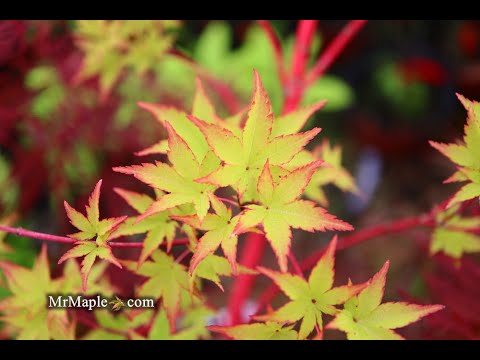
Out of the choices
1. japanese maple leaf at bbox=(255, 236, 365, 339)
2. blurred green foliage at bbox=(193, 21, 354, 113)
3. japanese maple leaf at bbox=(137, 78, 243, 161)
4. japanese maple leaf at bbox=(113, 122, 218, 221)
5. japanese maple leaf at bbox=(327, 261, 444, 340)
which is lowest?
japanese maple leaf at bbox=(327, 261, 444, 340)

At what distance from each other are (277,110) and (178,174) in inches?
37.7

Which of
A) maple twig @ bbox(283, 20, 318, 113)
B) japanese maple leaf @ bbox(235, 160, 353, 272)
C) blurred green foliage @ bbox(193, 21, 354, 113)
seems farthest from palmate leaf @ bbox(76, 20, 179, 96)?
blurred green foliage @ bbox(193, 21, 354, 113)

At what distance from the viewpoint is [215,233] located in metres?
0.44

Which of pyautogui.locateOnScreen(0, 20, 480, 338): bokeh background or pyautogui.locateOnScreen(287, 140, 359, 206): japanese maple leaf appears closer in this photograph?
pyautogui.locateOnScreen(287, 140, 359, 206): japanese maple leaf

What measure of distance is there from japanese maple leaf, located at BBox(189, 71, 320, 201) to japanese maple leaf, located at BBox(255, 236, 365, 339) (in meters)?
0.09

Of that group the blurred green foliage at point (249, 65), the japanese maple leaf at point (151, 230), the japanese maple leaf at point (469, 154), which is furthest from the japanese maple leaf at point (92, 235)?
the blurred green foliage at point (249, 65)

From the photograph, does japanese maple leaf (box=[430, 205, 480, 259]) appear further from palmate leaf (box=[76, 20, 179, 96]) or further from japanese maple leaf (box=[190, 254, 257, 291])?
palmate leaf (box=[76, 20, 179, 96])

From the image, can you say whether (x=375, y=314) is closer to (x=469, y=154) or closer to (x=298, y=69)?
(x=469, y=154)

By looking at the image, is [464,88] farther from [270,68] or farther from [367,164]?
[270,68]

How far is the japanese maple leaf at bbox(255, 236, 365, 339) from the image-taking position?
469 millimetres

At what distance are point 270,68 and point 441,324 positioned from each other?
95 cm

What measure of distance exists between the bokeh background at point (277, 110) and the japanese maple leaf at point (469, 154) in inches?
7.8

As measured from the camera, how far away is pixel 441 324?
2.08ft
